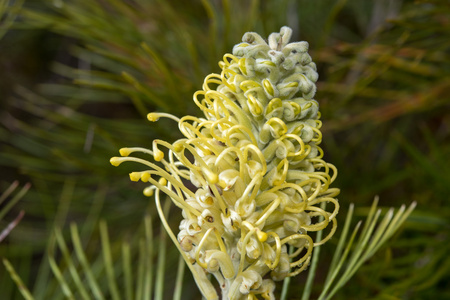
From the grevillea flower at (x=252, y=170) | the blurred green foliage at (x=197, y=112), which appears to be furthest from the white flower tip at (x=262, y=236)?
the blurred green foliage at (x=197, y=112)

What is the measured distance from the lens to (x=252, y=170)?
0.54 metres

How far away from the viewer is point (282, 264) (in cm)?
56

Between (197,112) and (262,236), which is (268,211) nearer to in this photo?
(262,236)

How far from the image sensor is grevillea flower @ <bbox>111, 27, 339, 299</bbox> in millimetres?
536

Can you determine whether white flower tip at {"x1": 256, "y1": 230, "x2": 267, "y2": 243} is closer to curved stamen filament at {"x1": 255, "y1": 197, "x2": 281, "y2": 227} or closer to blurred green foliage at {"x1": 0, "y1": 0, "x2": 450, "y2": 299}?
curved stamen filament at {"x1": 255, "y1": 197, "x2": 281, "y2": 227}

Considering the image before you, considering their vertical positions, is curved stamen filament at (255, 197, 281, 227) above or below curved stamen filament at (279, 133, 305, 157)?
below

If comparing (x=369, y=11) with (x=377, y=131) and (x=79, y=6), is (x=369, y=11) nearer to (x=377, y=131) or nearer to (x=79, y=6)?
(x=377, y=131)

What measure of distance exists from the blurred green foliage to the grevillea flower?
29 centimetres

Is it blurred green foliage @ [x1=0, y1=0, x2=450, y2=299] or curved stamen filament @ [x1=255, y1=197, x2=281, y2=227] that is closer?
curved stamen filament @ [x1=255, y1=197, x2=281, y2=227]

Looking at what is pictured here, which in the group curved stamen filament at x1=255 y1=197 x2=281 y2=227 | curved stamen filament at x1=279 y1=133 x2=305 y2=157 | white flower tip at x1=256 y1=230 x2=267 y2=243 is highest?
curved stamen filament at x1=279 y1=133 x2=305 y2=157

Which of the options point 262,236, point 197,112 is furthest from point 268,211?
point 197,112

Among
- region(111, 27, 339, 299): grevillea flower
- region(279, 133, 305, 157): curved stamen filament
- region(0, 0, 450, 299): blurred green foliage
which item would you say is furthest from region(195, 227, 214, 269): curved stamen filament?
region(0, 0, 450, 299): blurred green foliage

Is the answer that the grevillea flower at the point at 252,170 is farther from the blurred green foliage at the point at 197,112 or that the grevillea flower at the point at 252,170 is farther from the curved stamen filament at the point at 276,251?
the blurred green foliage at the point at 197,112

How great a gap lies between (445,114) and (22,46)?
1.31 metres
